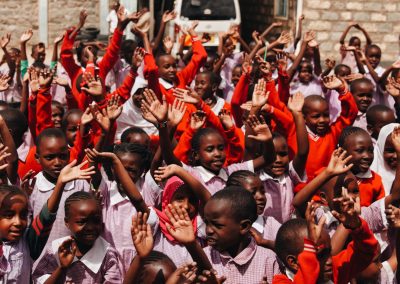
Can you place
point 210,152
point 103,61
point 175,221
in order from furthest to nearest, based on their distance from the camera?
1. point 103,61
2. point 210,152
3. point 175,221

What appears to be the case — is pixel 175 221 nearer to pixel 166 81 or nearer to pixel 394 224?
pixel 394 224

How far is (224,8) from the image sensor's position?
47.3 feet

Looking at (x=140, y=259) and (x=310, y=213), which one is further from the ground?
(x=310, y=213)

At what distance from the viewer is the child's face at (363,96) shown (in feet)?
23.0

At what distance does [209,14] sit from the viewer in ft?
46.6

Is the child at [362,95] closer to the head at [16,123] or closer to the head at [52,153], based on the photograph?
the head at [16,123]

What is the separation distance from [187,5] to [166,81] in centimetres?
739

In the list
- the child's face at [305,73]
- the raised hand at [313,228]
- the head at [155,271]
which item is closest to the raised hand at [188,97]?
the head at [155,271]

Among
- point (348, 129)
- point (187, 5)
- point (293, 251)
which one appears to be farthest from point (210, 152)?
point (187, 5)

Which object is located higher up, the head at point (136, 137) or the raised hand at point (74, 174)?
the raised hand at point (74, 174)

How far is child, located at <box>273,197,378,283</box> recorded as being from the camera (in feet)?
11.1

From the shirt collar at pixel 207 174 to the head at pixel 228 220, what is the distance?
2.98 ft

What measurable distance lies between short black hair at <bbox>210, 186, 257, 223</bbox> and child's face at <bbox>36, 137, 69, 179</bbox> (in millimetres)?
1293

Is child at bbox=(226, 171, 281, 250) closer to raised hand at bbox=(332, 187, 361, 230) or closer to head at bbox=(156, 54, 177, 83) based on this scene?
raised hand at bbox=(332, 187, 361, 230)
